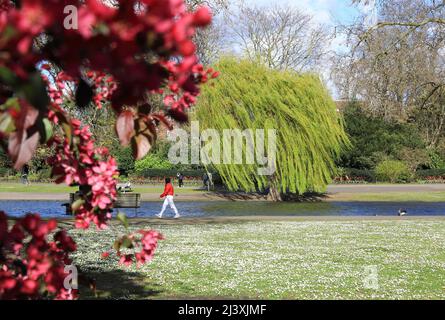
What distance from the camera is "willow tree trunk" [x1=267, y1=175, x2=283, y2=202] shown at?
3241cm

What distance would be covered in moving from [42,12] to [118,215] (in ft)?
6.90

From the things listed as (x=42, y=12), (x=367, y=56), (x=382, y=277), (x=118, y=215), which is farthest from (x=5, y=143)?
(x=367, y=56)

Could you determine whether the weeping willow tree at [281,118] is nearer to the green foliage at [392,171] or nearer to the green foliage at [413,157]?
the green foliage at [392,171]

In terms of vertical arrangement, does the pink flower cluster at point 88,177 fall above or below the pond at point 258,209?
above

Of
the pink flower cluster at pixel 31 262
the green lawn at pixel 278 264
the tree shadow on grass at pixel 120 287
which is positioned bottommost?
the green lawn at pixel 278 264

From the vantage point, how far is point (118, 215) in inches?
135

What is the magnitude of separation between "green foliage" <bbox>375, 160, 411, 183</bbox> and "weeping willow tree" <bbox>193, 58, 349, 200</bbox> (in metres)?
18.2

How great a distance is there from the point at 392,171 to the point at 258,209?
81.7 feet

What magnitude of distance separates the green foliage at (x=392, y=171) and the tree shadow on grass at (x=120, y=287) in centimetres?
4271

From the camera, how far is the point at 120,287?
25.2 ft

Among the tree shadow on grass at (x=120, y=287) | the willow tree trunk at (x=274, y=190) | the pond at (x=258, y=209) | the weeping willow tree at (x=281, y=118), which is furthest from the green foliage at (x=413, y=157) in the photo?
the tree shadow on grass at (x=120, y=287)

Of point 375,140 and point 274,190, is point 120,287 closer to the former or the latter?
point 274,190

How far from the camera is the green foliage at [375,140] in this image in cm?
5106
